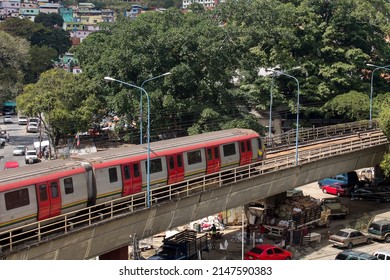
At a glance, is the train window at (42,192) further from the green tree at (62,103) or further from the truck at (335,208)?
the green tree at (62,103)

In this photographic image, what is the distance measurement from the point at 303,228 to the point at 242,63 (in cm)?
2729

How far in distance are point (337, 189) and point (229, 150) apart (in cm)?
1955

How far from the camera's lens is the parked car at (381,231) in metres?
39.5

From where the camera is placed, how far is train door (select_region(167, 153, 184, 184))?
108 ft

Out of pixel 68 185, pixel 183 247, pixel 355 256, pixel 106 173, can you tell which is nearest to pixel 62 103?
pixel 183 247

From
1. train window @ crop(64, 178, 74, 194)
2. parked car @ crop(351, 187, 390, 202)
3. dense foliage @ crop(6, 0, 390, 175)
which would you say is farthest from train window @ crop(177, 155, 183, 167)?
parked car @ crop(351, 187, 390, 202)

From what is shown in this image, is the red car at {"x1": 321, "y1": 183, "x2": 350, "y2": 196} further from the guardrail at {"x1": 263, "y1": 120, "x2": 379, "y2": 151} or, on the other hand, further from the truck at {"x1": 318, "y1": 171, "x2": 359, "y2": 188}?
the guardrail at {"x1": 263, "y1": 120, "x2": 379, "y2": 151}

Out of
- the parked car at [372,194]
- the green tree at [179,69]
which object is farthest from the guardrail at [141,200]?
the green tree at [179,69]

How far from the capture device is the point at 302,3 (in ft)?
234

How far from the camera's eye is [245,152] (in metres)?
37.7

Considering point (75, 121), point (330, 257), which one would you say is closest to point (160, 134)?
point (75, 121)

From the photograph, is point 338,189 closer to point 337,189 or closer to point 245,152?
point 337,189

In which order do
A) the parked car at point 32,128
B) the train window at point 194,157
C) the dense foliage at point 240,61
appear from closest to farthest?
the train window at point 194,157 → the dense foliage at point 240,61 → the parked car at point 32,128

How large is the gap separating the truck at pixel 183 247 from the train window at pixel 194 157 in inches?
180
